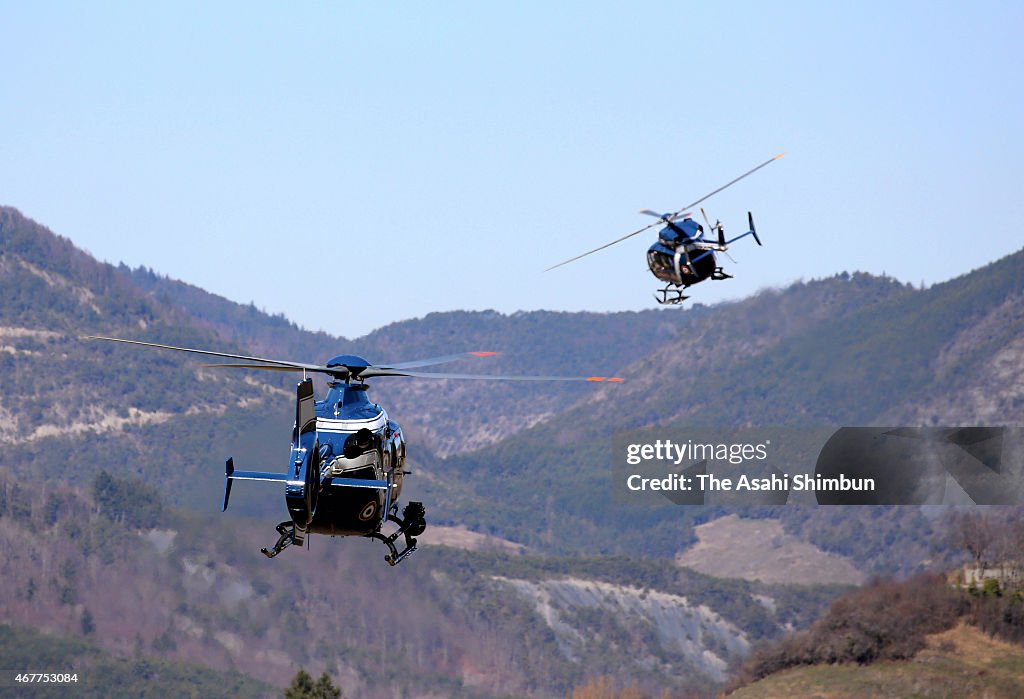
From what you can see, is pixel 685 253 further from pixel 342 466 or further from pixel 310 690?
pixel 310 690

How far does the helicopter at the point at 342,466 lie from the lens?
44.4 meters

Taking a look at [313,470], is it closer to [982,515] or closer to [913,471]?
[982,515]

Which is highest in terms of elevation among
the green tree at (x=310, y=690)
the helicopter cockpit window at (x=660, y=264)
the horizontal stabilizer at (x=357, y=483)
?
the helicopter cockpit window at (x=660, y=264)

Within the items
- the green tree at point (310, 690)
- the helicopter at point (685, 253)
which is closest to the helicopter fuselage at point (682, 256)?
the helicopter at point (685, 253)

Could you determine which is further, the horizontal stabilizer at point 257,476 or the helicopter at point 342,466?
the helicopter at point 342,466

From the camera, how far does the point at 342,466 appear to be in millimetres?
46750

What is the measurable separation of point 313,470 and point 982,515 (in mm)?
135944

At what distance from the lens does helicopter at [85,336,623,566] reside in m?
44.4

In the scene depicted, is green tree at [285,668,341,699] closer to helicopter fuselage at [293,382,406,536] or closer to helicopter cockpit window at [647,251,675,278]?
helicopter cockpit window at [647,251,675,278]

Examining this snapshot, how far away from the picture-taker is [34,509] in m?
196

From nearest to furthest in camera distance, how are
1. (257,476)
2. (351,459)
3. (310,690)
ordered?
(257,476) < (351,459) < (310,690)

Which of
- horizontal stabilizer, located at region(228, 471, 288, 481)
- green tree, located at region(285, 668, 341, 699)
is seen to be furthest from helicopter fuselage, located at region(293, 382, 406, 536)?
green tree, located at region(285, 668, 341, 699)

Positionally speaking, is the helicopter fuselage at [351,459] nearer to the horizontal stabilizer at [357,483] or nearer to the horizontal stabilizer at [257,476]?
the horizontal stabilizer at [357,483]

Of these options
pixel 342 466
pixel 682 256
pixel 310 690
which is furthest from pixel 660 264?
pixel 310 690
